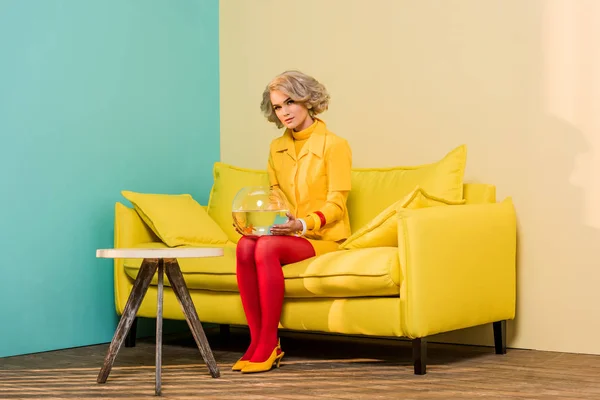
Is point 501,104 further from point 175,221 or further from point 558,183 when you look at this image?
point 175,221

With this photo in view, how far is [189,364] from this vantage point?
10.0 feet

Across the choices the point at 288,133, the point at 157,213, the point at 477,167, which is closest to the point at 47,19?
the point at 157,213

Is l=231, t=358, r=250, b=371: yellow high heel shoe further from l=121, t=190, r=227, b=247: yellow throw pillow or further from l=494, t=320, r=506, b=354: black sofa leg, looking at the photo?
l=494, t=320, r=506, b=354: black sofa leg

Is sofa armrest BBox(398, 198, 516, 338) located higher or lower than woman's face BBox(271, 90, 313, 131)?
lower

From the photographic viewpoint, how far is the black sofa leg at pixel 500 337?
318 cm

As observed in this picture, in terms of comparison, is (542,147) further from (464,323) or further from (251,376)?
(251,376)

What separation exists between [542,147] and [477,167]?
295 millimetres

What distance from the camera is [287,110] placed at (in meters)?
3.12

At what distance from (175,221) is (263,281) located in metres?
0.80

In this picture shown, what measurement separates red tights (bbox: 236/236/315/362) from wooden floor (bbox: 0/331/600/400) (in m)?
0.12

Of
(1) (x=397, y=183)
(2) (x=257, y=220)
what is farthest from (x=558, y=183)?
(2) (x=257, y=220)

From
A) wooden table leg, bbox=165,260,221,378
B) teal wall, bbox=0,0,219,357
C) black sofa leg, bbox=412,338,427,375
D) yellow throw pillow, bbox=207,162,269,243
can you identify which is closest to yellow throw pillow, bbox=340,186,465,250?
black sofa leg, bbox=412,338,427,375

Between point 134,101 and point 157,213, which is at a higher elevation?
point 134,101

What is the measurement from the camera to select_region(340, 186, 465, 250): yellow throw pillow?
2855 millimetres
